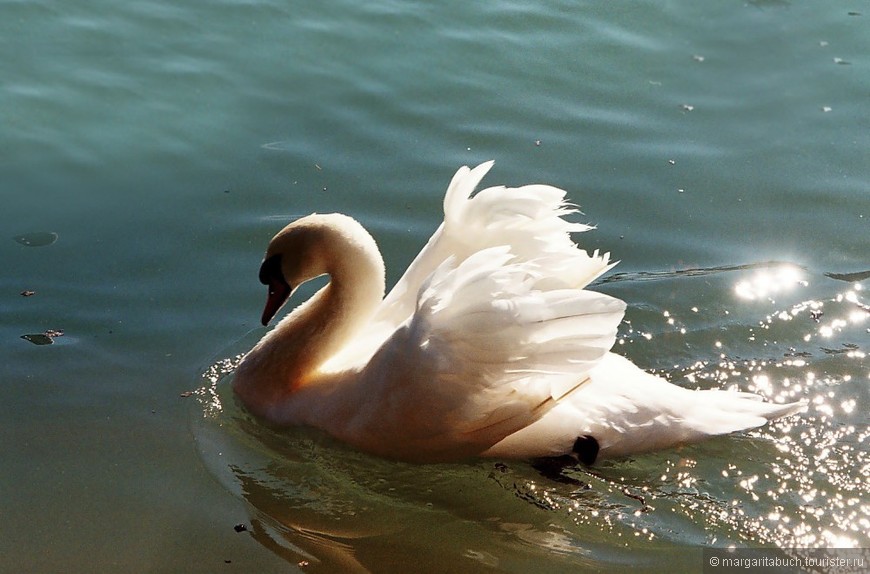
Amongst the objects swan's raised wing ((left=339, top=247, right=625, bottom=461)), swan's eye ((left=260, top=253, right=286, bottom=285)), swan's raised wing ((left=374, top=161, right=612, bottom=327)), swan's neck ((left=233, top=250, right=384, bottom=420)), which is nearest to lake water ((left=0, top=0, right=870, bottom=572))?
swan's neck ((left=233, top=250, right=384, bottom=420))

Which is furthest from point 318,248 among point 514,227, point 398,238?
point 398,238

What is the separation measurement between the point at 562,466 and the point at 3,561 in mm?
2370

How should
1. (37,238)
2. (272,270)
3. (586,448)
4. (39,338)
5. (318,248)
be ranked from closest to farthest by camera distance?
(586,448) → (318,248) → (272,270) → (39,338) → (37,238)

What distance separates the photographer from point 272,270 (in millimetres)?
5770

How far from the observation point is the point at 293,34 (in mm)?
9414

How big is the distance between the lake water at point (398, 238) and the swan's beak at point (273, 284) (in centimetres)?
43

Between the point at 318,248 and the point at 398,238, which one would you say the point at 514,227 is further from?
the point at 398,238

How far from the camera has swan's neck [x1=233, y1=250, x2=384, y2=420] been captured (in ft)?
18.7

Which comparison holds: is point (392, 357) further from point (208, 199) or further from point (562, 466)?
point (208, 199)

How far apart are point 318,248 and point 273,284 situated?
349mm

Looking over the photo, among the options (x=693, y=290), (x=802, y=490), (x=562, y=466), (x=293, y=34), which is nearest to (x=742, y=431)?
(x=802, y=490)

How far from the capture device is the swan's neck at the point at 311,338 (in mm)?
5692

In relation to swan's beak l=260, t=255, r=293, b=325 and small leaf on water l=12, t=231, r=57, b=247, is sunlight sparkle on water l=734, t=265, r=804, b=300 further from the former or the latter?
small leaf on water l=12, t=231, r=57, b=247

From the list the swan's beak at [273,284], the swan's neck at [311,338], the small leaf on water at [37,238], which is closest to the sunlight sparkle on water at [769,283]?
the swan's neck at [311,338]
